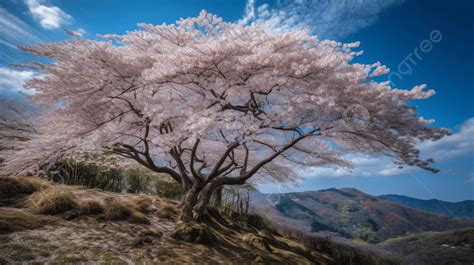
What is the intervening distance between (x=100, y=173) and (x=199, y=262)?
7824 mm

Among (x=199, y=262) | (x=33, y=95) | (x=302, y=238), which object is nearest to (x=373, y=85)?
(x=199, y=262)

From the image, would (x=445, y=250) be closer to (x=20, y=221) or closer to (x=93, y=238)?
(x=93, y=238)

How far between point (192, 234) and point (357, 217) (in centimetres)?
3881

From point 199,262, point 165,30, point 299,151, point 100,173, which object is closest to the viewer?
point 199,262

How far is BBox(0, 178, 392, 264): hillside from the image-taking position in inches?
129

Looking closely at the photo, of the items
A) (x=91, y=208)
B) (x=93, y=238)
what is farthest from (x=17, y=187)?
→ (x=93, y=238)

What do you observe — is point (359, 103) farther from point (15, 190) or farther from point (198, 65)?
point (15, 190)

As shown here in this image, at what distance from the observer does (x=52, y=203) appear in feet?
15.9

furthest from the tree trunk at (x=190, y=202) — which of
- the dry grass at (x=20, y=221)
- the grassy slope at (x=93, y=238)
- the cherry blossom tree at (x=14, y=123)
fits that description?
the cherry blossom tree at (x=14, y=123)

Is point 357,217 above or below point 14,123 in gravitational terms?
below

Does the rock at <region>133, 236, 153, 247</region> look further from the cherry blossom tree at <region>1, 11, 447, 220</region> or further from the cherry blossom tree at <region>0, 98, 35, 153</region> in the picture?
the cherry blossom tree at <region>0, 98, 35, 153</region>

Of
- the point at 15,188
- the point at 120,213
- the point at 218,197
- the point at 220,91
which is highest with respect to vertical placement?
the point at 220,91

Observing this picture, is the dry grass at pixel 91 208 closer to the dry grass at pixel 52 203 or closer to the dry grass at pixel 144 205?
the dry grass at pixel 52 203

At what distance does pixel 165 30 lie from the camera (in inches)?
249
